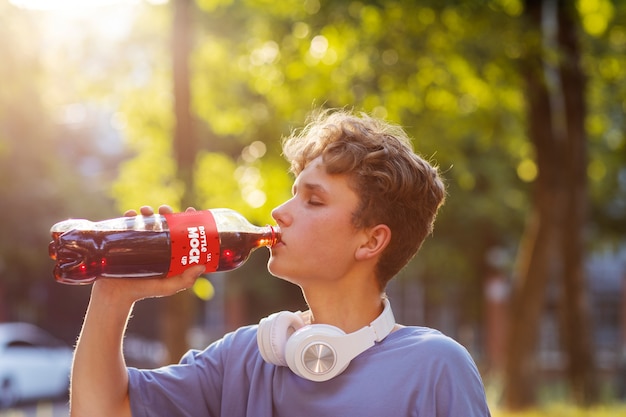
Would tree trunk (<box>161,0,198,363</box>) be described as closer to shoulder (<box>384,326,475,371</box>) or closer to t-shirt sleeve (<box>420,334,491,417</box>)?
shoulder (<box>384,326,475,371</box>)

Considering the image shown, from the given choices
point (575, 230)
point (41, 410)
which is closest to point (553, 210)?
point (575, 230)

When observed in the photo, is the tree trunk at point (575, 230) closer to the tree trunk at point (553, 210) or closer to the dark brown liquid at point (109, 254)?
the tree trunk at point (553, 210)

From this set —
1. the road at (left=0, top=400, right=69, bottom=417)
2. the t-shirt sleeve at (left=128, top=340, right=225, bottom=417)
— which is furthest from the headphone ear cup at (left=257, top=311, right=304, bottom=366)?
the road at (left=0, top=400, right=69, bottom=417)

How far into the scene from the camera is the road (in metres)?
17.0

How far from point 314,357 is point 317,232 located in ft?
1.09

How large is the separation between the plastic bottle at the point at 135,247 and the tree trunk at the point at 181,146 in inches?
237

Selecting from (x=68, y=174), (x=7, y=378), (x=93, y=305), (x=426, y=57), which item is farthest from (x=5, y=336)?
(x=93, y=305)

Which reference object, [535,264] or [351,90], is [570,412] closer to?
[535,264]

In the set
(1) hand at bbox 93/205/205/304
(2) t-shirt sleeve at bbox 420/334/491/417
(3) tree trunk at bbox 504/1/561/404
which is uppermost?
(1) hand at bbox 93/205/205/304

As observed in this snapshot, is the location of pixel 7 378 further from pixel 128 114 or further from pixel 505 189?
pixel 505 189

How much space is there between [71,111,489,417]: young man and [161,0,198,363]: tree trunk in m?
5.95

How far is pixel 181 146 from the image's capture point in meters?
9.01

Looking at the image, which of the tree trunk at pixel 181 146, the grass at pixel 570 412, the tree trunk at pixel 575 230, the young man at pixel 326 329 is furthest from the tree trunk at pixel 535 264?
the young man at pixel 326 329

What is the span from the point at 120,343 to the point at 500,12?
968 centimetres
